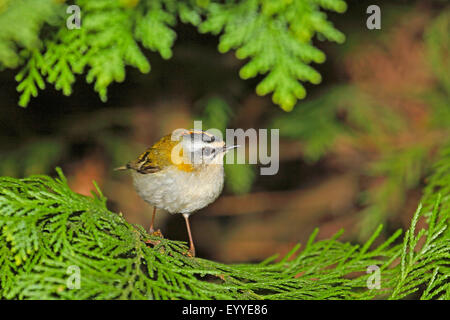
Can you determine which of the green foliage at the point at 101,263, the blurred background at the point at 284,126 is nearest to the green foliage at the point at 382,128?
the blurred background at the point at 284,126

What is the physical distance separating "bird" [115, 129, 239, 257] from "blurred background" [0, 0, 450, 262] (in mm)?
825

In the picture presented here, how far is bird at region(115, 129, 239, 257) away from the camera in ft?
7.72

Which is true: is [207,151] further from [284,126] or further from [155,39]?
[284,126]

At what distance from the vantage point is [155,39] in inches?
66.2

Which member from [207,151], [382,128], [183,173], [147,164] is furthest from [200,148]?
[382,128]

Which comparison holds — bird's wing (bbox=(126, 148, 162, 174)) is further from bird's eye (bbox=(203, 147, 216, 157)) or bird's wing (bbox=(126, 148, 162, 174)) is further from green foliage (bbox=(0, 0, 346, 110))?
green foliage (bbox=(0, 0, 346, 110))

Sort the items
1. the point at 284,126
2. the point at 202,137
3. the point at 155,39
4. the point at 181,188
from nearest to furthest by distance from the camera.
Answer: the point at 155,39
the point at 181,188
the point at 202,137
the point at 284,126

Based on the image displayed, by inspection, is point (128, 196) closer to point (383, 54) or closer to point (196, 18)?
point (196, 18)

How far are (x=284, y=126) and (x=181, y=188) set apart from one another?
152 centimetres

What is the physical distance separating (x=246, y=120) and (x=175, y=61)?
0.90 m

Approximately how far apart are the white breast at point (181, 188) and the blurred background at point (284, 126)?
37.8 inches

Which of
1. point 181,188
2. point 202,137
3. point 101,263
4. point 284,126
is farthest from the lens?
point 284,126

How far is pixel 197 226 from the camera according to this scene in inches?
169
